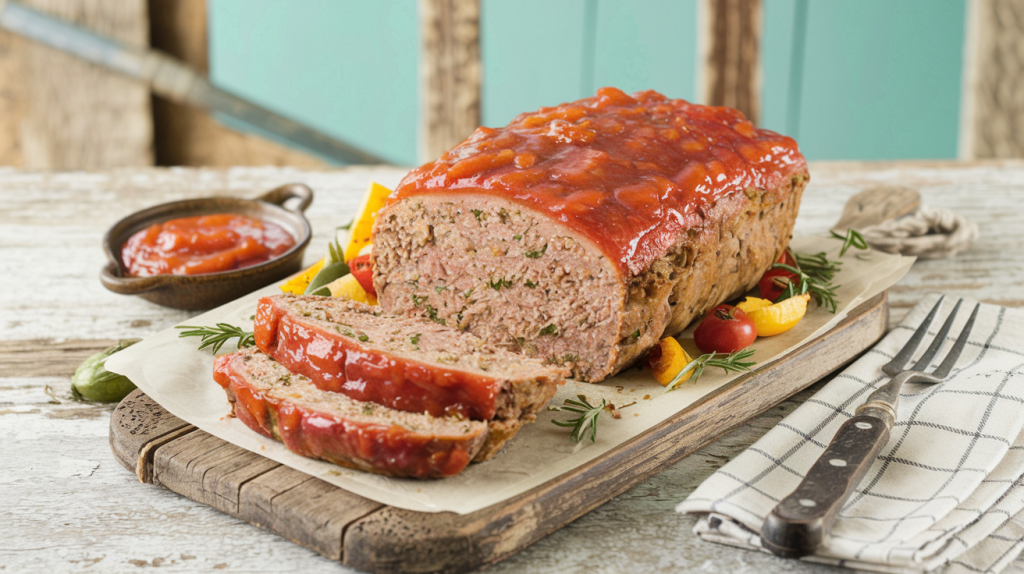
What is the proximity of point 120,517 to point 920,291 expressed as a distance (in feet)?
13.3

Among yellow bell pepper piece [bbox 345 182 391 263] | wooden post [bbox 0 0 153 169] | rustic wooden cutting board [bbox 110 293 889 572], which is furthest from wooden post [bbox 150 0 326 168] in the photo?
rustic wooden cutting board [bbox 110 293 889 572]

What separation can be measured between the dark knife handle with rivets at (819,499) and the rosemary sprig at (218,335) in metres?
2.21

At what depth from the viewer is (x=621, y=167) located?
3680mm

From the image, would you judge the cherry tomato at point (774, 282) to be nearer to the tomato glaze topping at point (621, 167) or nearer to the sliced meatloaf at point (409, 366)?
the tomato glaze topping at point (621, 167)

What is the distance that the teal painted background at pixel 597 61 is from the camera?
10500 millimetres

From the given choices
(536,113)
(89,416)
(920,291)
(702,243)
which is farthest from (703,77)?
(89,416)

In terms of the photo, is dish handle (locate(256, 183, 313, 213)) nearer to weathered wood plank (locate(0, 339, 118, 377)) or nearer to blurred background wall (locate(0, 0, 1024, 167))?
weathered wood plank (locate(0, 339, 118, 377))

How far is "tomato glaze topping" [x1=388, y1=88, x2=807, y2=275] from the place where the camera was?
3436mm

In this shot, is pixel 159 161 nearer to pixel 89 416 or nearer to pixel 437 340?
pixel 89 416

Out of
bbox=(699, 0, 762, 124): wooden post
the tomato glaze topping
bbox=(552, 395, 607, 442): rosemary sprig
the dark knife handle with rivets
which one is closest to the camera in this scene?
the dark knife handle with rivets

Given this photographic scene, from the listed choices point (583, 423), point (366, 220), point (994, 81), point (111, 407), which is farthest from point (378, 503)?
point (994, 81)

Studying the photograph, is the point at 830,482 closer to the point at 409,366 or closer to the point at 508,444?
the point at 508,444

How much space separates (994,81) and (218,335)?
7.50m

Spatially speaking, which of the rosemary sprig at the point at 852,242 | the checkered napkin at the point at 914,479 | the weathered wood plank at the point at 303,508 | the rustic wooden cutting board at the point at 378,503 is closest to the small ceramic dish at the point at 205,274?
the rustic wooden cutting board at the point at 378,503
